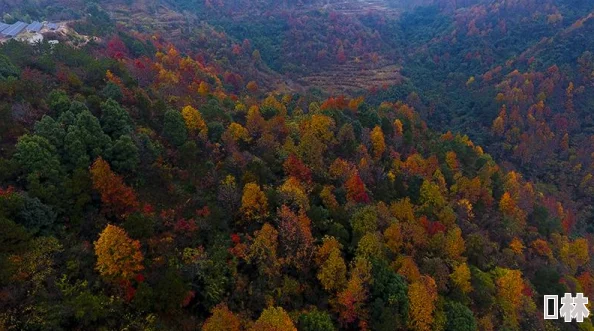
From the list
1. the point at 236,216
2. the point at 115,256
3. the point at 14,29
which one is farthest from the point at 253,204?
the point at 14,29

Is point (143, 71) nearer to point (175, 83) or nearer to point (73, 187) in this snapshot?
point (175, 83)

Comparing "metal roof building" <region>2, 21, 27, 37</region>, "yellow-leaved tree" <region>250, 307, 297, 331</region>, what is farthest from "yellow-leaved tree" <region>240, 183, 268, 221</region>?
"metal roof building" <region>2, 21, 27, 37</region>

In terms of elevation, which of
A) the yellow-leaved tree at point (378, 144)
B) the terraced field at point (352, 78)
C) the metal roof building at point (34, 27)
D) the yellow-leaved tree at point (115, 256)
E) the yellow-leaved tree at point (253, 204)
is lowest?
the terraced field at point (352, 78)

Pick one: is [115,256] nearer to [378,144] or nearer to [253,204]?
[253,204]

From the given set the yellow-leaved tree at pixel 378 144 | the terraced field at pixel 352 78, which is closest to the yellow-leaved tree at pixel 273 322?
the yellow-leaved tree at pixel 378 144

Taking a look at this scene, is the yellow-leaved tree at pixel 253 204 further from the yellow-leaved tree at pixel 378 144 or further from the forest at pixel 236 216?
→ the yellow-leaved tree at pixel 378 144

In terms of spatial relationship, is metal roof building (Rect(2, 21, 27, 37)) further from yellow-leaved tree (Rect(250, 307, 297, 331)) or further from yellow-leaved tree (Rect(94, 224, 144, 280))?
yellow-leaved tree (Rect(250, 307, 297, 331))

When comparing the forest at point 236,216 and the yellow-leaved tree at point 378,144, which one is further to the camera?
the yellow-leaved tree at point 378,144

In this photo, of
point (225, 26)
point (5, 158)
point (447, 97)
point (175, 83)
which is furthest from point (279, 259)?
point (225, 26)
